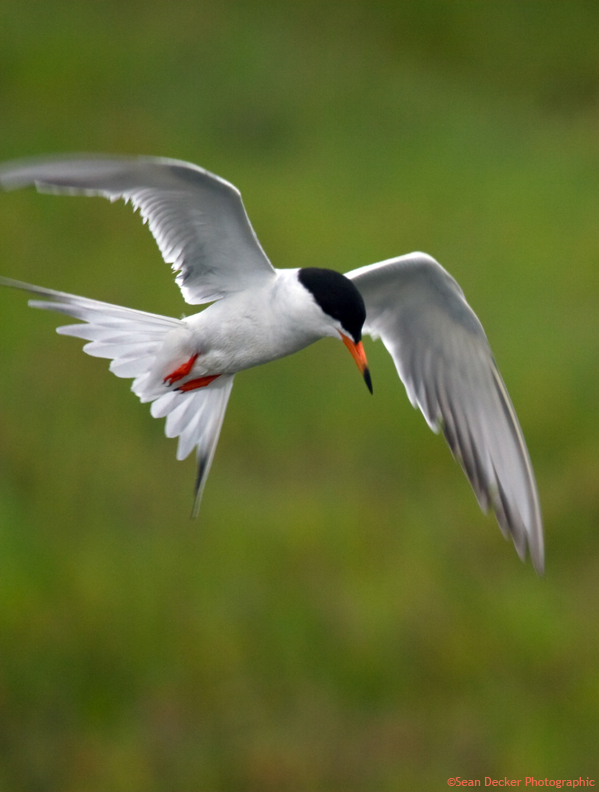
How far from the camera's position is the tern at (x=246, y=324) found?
16.9 feet

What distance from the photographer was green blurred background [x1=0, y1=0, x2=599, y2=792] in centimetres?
1234

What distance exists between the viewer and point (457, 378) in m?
6.41

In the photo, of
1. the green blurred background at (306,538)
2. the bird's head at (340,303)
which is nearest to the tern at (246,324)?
the bird's head at (340,303)

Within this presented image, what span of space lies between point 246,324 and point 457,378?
1469mm

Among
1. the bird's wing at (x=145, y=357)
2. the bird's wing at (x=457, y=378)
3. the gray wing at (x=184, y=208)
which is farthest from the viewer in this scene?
the bird's wing at (x=457, y=378)

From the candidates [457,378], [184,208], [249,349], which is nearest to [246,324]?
[249,349]

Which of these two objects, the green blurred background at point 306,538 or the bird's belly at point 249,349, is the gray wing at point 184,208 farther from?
the green blurred background at point 306,538

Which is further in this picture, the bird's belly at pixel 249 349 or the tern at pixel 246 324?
the bird's belly at pixel 249 349

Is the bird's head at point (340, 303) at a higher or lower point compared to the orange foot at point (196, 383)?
higher

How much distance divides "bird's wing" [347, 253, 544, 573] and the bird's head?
2.49ft

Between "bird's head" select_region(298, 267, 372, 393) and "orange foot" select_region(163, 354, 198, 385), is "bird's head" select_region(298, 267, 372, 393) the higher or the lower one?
the higher one

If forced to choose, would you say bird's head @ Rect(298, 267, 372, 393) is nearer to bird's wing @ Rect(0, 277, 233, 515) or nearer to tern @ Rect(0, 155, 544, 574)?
tern @ Rect(0, 155, 544, 574)

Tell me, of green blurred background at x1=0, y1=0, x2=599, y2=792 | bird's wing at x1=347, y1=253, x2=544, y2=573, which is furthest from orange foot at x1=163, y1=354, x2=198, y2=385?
green blurred background at x1=0, y1=0, x2=599, y2=792

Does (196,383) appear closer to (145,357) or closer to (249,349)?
(145,357)
